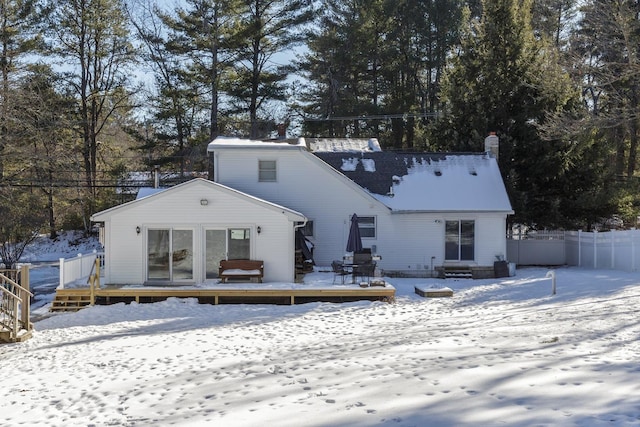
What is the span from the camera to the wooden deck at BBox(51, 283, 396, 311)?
1492 cm

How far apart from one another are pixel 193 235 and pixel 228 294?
93.0 inches

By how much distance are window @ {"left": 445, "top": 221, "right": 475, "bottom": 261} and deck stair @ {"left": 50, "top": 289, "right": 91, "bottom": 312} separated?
40.1 feet

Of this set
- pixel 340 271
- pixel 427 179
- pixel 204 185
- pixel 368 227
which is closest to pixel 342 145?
pixel 427 179

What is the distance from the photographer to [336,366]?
301 inches

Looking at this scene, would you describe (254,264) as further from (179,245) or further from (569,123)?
(569,123)

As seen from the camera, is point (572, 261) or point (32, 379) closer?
point (32, 379)

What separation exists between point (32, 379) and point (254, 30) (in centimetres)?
2765

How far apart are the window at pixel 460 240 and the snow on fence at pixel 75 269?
1219 cm

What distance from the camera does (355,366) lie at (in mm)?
7590

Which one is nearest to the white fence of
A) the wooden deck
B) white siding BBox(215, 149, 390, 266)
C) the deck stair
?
white siding BBox(215, 149, 390, 266)

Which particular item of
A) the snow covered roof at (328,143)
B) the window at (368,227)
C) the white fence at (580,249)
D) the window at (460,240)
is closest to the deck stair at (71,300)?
the snow covered roof at (328,143)

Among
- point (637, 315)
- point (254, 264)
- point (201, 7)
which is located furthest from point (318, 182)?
point (201, 7)

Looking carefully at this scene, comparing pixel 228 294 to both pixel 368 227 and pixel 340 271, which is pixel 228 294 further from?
pixel 368 227

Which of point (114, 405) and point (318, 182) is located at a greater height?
point (318, 182)
